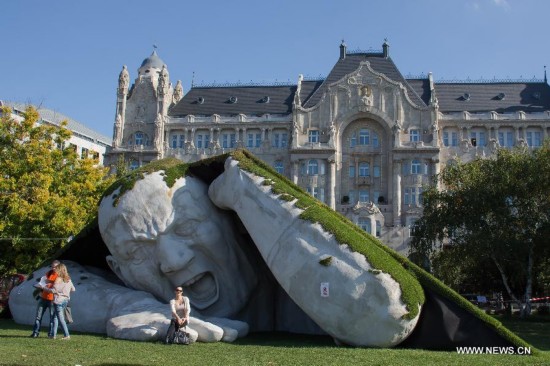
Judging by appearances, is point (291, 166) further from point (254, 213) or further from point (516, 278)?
point (254, 213)

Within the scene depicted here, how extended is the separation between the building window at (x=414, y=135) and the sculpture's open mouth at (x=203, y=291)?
149ft

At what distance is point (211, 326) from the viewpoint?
633 inches

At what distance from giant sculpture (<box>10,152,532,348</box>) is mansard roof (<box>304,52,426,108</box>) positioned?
4517 centimetres

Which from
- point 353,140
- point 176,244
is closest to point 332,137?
point 353,140

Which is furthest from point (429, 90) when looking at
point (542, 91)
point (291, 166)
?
point (291, 166)

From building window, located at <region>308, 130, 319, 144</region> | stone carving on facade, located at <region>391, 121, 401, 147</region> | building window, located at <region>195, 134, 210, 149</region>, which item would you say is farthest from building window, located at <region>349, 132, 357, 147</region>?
building window, located at <region>195, 134, 210, 149</region>

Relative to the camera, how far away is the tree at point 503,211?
100 ft

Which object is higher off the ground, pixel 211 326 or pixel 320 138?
pixel 320 138

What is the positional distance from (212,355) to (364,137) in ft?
169

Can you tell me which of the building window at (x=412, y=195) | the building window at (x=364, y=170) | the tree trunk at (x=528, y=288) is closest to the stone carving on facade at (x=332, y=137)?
the building window at (x=364, y=170)

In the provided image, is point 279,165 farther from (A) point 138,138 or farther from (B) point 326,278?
(B) point 326,278

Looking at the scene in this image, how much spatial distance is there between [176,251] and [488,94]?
56168 millimetres

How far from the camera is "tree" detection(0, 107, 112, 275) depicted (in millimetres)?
28625

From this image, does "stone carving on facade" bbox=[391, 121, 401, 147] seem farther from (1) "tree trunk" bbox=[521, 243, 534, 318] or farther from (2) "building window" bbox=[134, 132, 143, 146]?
(2) "building window" bbox=[134, 132, 143, 146]
